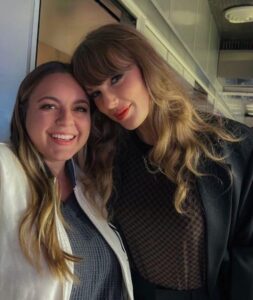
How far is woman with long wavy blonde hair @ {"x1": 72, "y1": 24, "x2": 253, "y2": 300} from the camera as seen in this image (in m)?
1.04

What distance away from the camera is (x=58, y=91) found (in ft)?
Answer: 3.30

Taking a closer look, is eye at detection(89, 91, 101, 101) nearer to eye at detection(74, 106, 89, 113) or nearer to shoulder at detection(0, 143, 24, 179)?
eye at detection(74, 106, 89, 113)

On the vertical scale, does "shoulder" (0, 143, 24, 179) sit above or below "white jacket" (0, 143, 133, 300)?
above

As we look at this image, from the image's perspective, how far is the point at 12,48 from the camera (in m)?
1.14

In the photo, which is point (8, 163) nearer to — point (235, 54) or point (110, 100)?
point (110, 100)

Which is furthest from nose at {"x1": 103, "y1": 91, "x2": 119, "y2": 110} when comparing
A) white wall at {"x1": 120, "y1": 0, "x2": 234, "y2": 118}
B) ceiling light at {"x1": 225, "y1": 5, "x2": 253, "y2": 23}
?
ceiling light at {"x1": 225, "y1": 5, "x2": 253, "y2": 23}

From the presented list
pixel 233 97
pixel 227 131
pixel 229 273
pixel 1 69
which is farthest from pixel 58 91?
pixel 233 97

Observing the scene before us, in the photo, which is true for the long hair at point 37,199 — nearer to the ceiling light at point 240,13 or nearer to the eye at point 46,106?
the eye at point 46,106

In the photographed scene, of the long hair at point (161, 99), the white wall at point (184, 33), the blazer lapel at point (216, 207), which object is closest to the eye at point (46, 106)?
the long hair at point (161, 99)

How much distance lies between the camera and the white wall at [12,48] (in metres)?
1.10

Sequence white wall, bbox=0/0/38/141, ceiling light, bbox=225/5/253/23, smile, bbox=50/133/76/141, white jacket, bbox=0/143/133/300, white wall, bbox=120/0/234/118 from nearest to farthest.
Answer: white jacket, bbox=0/143/133/300 → smile, bbox=50/133/76/141 → white wall, bbox=0/0/38/141 → white wall, bbox=120/0/234/118 → ceiling light, bbox=225/5/253/23

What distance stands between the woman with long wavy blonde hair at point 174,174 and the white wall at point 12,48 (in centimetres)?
20

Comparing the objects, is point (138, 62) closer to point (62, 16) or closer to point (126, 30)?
point (126, 30)

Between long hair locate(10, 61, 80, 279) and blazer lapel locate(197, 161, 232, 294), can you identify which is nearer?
long hair locate(10, 61, 80, 279)
